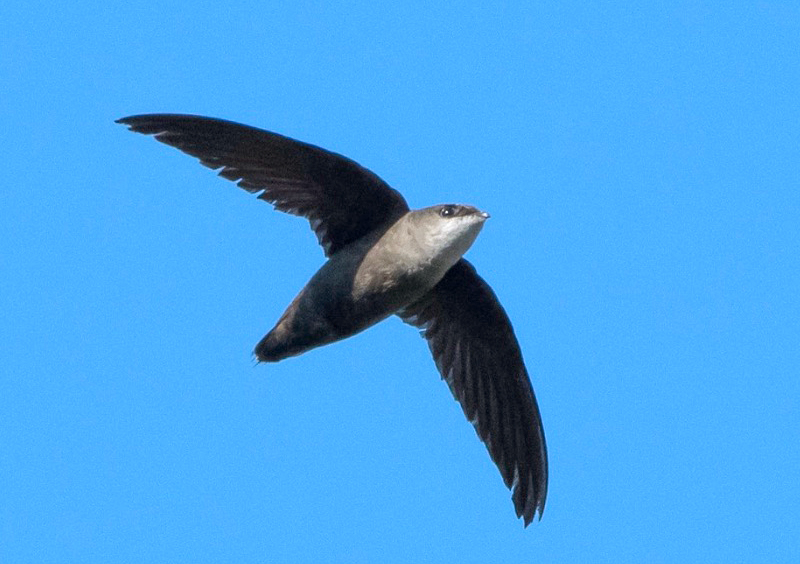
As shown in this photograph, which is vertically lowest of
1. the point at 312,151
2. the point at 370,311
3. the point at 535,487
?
the point at 535,487

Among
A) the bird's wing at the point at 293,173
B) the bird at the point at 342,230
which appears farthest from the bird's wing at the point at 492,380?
the bird's wing at the point at 293,173

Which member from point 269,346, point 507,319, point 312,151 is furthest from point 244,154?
point 507,319

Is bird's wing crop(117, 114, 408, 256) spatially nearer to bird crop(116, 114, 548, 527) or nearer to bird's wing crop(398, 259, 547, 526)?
bird crop(116, 114, 548, 527)

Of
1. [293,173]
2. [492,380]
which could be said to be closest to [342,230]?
[293,173]

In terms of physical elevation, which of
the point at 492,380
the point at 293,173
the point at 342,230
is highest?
the point at 293,173

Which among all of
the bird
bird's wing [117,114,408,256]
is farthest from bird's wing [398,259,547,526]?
bird's wing [117,114,408,256]

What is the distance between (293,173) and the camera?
1127 cm

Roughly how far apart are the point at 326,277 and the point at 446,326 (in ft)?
3.86

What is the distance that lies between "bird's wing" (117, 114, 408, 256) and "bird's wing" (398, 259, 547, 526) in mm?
834

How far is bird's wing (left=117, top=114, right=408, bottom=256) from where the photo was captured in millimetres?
11023

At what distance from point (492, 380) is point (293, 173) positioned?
1925 millimetres

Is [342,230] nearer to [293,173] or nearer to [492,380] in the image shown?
[293,173]

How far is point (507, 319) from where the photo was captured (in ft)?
39.3

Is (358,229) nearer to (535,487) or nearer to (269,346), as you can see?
(269,346)
